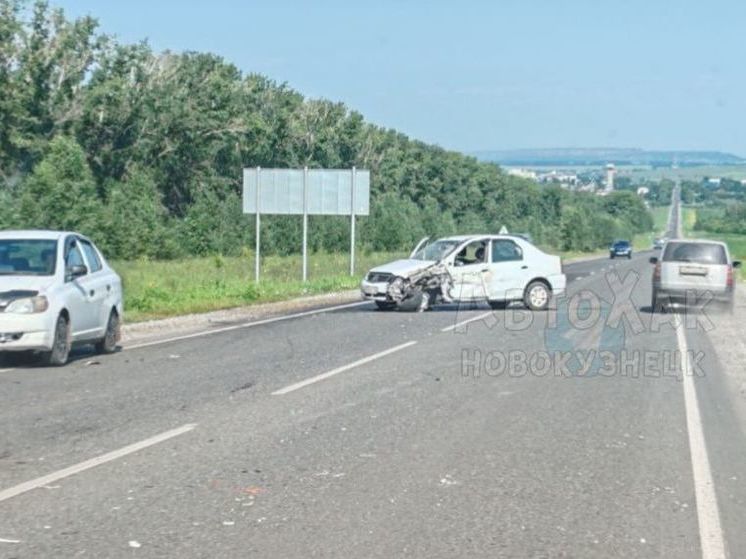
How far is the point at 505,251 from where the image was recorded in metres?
27.5

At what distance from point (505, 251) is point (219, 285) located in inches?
358

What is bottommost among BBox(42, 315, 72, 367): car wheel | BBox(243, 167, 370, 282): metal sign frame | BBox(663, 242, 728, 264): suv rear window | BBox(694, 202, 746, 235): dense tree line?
BBox(694, 202, 746, 235): dense tree line

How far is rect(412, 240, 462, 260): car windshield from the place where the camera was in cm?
2715

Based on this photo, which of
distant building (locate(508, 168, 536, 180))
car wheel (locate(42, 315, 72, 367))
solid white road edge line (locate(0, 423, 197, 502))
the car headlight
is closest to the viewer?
solid white road edge line (locate(0, 423, 197, 502))

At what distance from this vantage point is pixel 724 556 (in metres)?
6.87

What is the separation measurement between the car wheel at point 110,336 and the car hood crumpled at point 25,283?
5.90 ft

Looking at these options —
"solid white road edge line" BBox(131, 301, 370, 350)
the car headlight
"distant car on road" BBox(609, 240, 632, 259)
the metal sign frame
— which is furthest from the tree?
"distant car on road" BBox(609, 240, 632, 259)

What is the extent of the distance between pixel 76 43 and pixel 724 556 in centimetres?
5770

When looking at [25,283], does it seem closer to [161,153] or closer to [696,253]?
[696,253]

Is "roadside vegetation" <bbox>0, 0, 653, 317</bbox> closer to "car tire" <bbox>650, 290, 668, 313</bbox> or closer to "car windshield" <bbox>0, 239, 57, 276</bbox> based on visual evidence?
"car tire" <bbox>650, 290, 668, 313</bbox>

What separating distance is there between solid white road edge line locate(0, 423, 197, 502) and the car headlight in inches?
188

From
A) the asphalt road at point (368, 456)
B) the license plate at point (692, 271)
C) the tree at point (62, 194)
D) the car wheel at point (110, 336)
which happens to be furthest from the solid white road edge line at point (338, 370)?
the tree at point (62, 194)

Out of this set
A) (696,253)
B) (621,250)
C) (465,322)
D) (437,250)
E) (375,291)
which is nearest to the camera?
(465,322)

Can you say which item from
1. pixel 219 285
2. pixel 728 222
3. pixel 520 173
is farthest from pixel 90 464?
pixel 728 222
